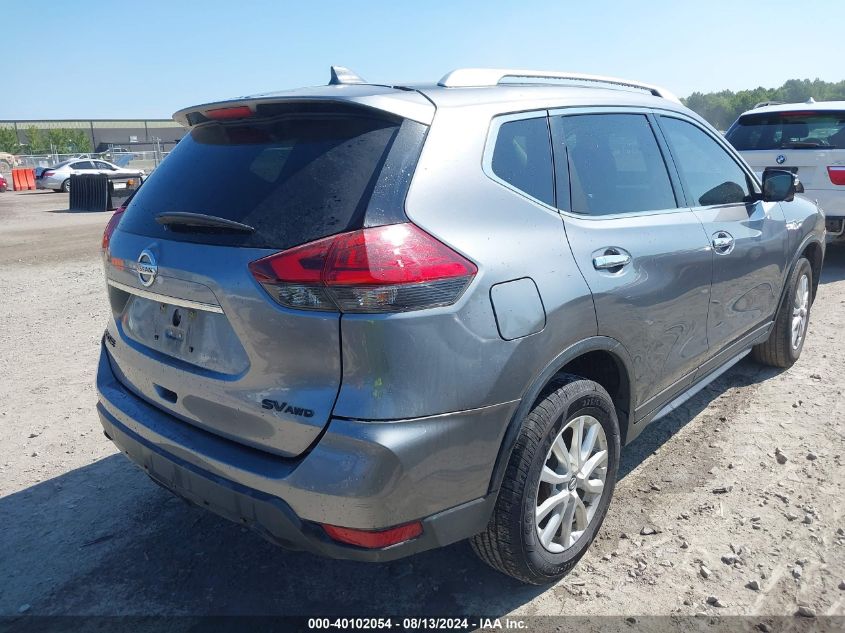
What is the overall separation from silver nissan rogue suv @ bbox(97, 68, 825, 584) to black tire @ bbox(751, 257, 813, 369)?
2.02 m

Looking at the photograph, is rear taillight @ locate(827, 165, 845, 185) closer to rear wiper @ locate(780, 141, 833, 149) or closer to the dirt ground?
rear wiper @ locate(780, 141, 833, 149)

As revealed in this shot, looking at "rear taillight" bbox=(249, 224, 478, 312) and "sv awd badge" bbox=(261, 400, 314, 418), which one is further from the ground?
"rear taillight" bbox=(249, 224, 478, 312)

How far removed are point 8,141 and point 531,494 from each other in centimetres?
7968

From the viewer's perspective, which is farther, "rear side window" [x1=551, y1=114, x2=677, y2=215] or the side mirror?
the side mirror

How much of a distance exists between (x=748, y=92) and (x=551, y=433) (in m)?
66.8

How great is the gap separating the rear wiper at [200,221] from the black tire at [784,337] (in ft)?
12.7

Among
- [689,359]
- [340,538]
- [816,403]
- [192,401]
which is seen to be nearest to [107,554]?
[192,401]

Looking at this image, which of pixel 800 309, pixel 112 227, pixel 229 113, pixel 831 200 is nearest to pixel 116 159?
pixel 831 200

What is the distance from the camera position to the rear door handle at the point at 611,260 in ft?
8.73

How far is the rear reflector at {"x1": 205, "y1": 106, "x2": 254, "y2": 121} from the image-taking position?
8.24ft

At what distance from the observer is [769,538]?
119 inches

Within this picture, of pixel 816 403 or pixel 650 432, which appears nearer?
pixel 650 432

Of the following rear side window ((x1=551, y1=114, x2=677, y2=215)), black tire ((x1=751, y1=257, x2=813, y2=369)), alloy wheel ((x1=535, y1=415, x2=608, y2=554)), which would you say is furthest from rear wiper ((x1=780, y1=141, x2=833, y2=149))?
alloy wheel ((x1=535, y1=415, x2=608, y2=554))

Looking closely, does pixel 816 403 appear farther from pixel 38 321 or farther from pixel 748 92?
pixel 748 92
